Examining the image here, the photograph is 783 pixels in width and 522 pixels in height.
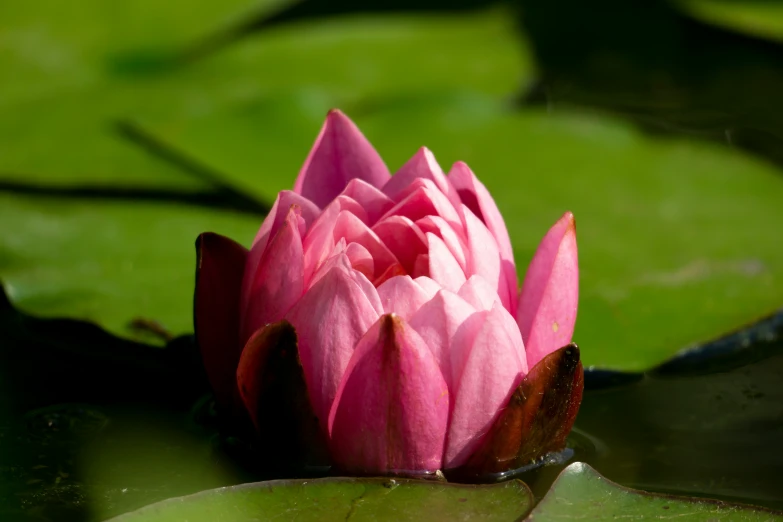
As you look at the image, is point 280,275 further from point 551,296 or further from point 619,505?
point 619,505

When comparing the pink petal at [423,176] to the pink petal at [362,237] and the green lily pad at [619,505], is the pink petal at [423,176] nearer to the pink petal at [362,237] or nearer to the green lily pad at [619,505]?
the pink petal at [362,237]

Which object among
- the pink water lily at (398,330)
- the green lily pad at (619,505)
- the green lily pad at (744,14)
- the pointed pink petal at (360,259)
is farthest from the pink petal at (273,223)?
the green lily pad at (744,14)

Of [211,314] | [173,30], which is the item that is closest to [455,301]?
[211,314]

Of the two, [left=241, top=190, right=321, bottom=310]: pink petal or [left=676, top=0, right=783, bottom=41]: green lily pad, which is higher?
[left=676, top=0, right=783, bottom=41]: green lily pad

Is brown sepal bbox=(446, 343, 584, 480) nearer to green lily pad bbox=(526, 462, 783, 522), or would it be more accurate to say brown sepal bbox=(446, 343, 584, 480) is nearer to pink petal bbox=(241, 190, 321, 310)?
green lily pad bbox=(526, 462, 783, 522)

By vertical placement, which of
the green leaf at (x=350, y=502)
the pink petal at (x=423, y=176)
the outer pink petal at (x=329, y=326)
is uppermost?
the pink petal at (x=423, y=176)

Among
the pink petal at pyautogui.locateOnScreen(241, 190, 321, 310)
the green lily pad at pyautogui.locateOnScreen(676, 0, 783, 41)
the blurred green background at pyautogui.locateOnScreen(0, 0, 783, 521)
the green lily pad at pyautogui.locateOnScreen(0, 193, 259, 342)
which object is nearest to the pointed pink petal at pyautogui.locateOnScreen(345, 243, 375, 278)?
the pink petal at pyautogui.locateOnScreen(241, 190, 321, 310)
